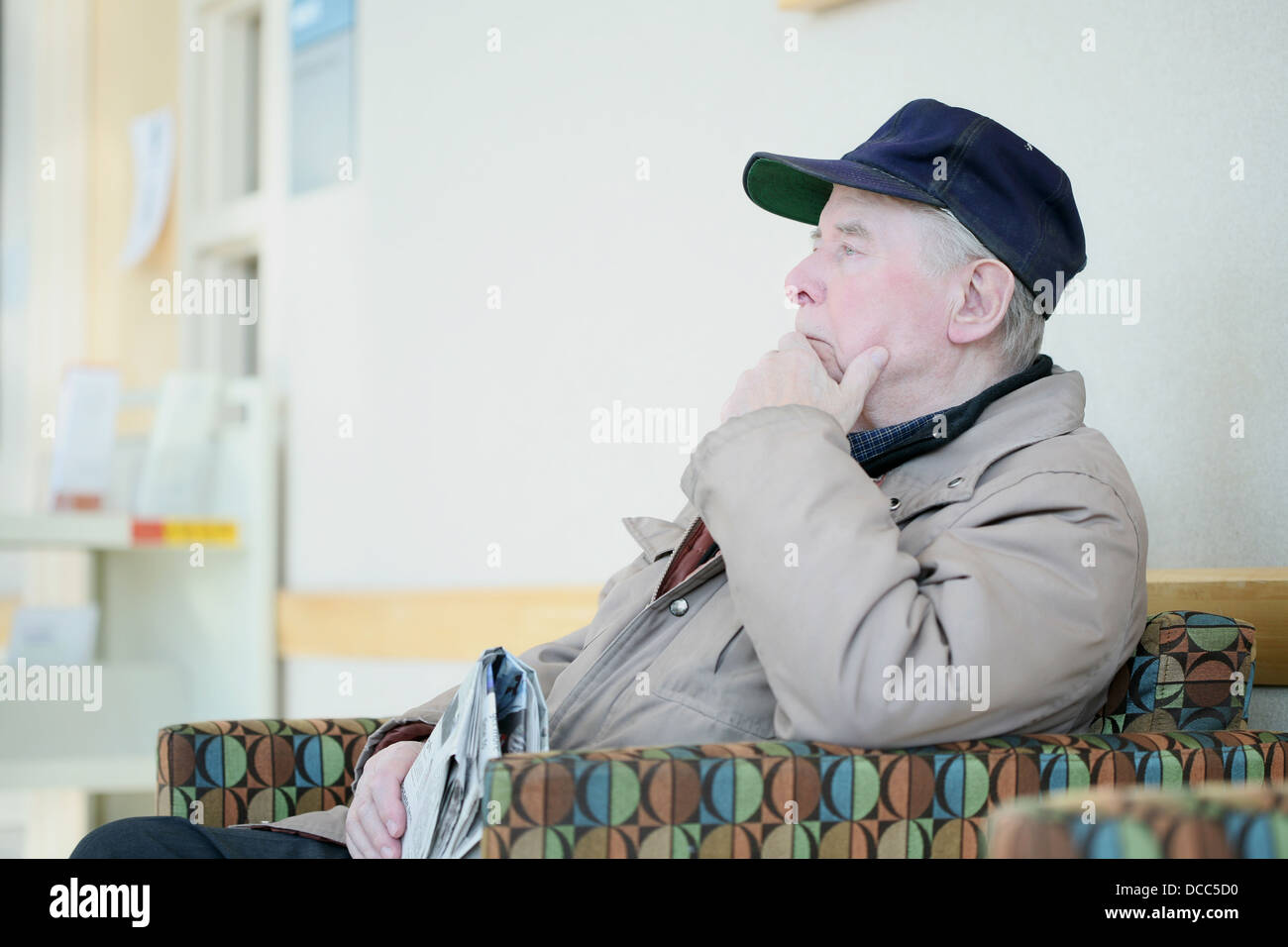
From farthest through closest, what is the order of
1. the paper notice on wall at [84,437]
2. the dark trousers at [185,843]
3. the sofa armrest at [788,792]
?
1. the paper notice on wall at [84,437]
2. the dark trousers at [185,843]
3. the sofa armrest at [788,792]

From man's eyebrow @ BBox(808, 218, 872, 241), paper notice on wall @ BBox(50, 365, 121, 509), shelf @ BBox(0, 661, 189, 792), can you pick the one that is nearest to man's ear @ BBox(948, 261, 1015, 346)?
man's eyebrow @ BBox(808, 218, 872, 241)

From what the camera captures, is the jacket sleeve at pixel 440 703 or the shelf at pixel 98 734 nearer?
the jacket sleeve at pixel 440 703

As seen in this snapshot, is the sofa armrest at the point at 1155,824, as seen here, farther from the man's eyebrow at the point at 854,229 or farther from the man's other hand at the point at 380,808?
the man's eyebrow at the point at 854,229

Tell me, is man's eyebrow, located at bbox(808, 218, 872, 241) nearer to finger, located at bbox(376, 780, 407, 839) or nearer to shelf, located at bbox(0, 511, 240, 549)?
finger, located at bbox(376, 780, 407, 839)

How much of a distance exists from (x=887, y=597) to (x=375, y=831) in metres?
0.53

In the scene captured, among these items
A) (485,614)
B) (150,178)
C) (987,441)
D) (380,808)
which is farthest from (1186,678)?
(150,178)

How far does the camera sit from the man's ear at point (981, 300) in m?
1.42

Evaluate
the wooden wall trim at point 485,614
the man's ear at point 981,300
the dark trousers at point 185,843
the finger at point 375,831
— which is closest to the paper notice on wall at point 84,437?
the wooden wall trim at point 485,614

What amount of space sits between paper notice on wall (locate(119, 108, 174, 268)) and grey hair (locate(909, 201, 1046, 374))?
9.47 ft

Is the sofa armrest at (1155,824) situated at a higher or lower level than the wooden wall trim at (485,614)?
higher

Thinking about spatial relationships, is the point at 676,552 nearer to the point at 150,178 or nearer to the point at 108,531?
the point at 108,531

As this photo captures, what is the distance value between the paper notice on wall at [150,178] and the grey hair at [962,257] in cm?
289
